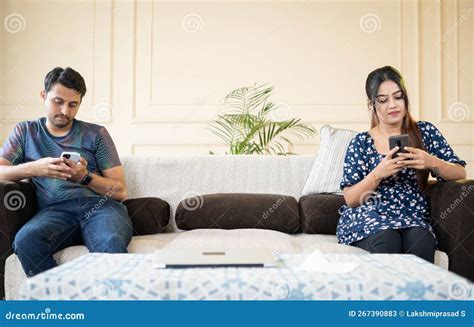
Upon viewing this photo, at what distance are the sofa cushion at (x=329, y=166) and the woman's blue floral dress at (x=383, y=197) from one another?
264 millimetres

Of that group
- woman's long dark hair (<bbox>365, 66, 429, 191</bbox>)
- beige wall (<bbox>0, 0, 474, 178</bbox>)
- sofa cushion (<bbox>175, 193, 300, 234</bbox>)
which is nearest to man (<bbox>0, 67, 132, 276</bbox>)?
sofa cushion (<bbox>175, 193, 300, 234</bbox>)

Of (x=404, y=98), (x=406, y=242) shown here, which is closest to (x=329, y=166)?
(x=404, y=98)

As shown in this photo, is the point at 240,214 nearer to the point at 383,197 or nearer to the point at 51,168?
the point at 383,197

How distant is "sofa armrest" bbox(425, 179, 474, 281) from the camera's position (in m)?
1.85

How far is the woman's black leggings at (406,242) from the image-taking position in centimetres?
182

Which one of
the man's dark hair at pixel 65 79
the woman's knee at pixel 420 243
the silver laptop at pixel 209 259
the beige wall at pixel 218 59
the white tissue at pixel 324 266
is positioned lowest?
the woman's knee at pixel 420 243

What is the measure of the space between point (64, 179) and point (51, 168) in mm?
140

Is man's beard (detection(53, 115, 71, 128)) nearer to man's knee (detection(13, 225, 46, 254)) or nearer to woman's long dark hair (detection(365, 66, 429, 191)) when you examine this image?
man's knee (detection(13, 225, 46, 254))

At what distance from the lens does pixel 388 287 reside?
1.08m

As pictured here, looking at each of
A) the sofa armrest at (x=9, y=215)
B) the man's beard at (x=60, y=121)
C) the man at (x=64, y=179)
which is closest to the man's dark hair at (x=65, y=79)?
the man at (x=64, y=179)

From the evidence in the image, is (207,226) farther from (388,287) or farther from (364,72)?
→ (364,72)

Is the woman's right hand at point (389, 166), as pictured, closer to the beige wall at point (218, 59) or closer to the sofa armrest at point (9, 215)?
the sofa armrest at point (9, 215)
